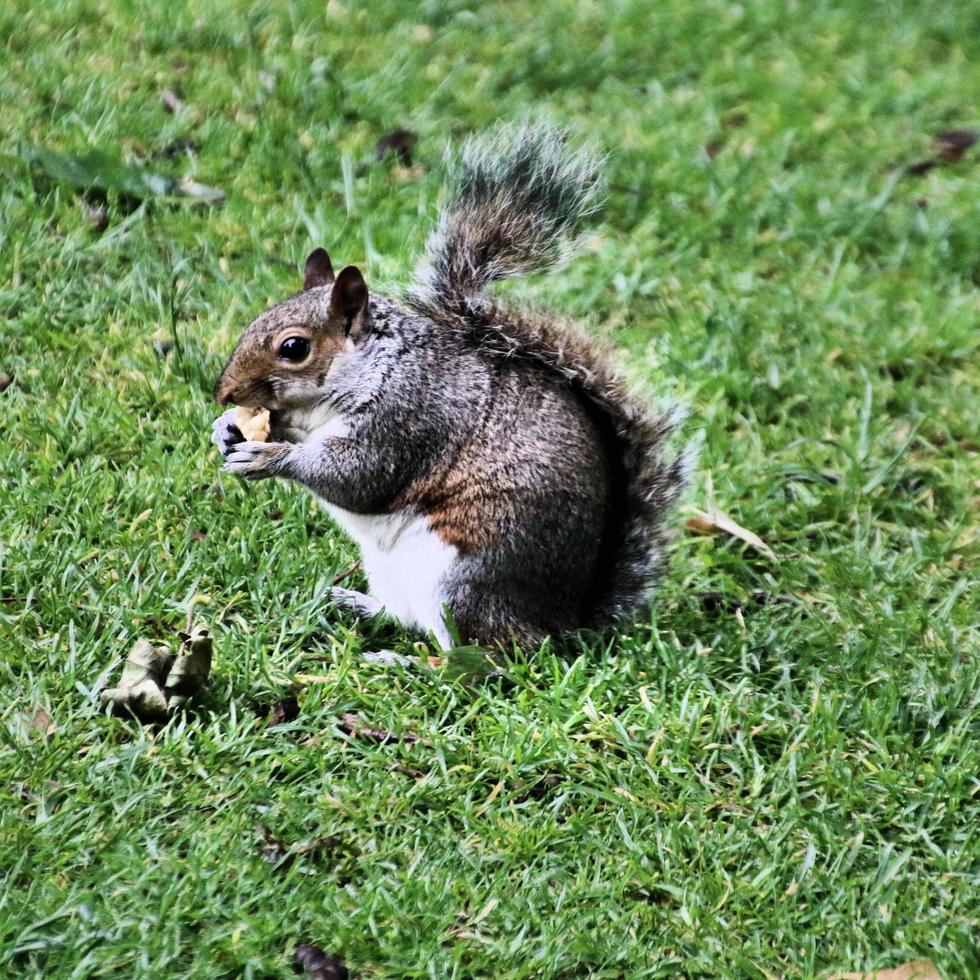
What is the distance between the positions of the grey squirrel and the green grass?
0.15m

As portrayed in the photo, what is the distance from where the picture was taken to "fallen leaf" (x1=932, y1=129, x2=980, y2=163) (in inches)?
197

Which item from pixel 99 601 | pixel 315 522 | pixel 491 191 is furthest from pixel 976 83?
pixel 99 601

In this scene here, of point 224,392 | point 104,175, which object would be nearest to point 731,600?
point 224,392

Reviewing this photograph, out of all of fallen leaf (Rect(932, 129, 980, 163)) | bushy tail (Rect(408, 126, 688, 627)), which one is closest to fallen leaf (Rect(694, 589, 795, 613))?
bushy tail (Rect(408, 126, 688, 627))

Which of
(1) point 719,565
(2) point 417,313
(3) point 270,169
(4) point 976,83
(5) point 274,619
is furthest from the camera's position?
(4) point 976,83

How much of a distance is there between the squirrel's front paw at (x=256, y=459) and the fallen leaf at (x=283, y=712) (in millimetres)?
449

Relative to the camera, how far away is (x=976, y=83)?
17.7 feet

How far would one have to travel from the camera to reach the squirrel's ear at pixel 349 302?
275cm

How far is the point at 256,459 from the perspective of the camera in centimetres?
271

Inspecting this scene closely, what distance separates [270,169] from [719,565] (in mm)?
1911

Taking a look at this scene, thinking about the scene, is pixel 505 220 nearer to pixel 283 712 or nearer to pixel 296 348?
pixel 296 348

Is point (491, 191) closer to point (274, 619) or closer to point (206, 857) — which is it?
point (274, 619)

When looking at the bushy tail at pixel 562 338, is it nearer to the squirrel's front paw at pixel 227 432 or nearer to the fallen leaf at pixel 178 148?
the squirrel's front paw at pixel 227 432

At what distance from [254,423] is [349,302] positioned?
314 mm
